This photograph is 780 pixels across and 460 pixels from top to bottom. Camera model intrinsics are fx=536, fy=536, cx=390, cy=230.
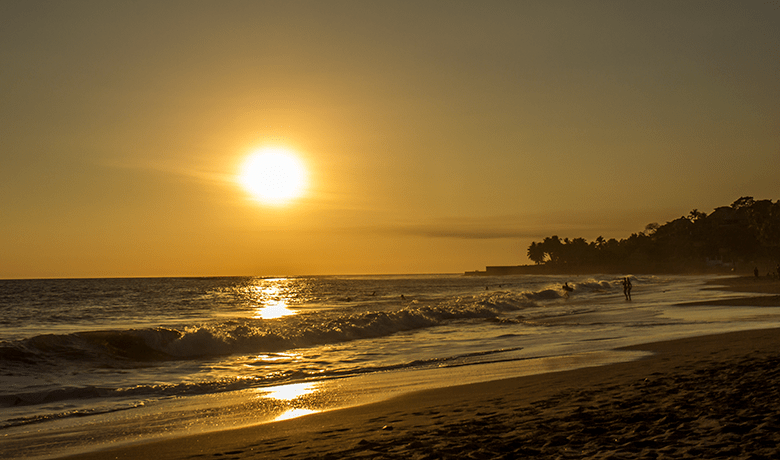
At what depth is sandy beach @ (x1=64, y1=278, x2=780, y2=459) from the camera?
21.3ft

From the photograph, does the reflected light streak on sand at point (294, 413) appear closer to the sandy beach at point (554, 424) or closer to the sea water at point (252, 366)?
the sea water at point (252, 366)

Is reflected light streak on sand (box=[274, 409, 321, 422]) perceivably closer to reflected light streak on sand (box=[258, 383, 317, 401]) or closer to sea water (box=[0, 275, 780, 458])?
sea water (box=[0, 275, 780, 458])

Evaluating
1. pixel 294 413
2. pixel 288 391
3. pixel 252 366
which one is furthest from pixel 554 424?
pixel 252 366

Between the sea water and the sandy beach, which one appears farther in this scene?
the sea water

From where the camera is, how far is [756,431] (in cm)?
640

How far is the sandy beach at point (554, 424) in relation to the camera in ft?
21.3

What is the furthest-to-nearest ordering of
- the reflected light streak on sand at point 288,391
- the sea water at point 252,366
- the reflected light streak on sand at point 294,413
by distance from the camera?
the reflected light streak on sand at point 288,391 < the sea water at point 252,366 < the reflected light streak on sand at point 294,413

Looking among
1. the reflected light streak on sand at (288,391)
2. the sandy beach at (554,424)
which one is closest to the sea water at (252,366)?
the reflected light streak on sand at (288,391)

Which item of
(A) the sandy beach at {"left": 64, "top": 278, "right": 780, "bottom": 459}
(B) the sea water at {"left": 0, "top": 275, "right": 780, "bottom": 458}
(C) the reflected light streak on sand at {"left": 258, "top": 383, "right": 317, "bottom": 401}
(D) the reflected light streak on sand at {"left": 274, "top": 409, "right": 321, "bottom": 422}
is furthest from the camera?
(C) the reflected light streak on sand at {"left": 258, "top": 383, "right": 317, "bottom": 401}

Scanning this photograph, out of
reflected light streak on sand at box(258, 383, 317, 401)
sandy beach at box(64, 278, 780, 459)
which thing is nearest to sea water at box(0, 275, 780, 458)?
reflected light streak on sand at box(258, 383, 317, 401)

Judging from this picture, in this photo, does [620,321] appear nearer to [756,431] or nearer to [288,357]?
[288,357]

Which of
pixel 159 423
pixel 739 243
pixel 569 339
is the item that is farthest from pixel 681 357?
pixel 739 243

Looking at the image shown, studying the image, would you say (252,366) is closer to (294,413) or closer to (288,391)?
(288,391)

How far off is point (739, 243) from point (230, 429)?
178915mm
